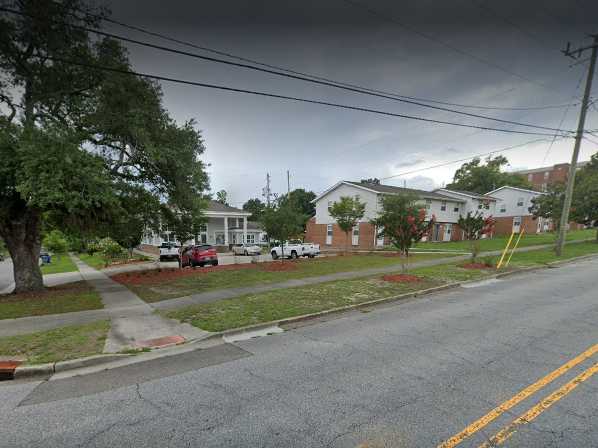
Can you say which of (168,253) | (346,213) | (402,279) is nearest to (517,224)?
(346,213)

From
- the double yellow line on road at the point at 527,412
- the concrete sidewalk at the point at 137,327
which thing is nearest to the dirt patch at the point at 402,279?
the double yellow line on road at the point at 527,412

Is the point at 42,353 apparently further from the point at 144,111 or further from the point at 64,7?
the point at 64,7

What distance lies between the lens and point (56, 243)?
127ft

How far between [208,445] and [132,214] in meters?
11.7

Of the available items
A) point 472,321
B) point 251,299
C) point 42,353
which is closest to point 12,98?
point 42,353

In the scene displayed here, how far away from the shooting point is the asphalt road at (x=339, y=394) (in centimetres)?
278

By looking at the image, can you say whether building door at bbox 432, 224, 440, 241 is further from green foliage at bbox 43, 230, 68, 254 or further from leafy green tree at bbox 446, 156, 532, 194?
green foliage at bbox 43, 230, 68, 254

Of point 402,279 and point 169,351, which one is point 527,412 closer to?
point 169,351

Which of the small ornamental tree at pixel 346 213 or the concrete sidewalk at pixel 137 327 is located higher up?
the small ornamental tree at pixel 346 213

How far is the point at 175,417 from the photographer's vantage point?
312cm

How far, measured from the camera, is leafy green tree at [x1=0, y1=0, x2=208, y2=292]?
24.7ft

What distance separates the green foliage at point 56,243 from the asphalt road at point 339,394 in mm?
45181

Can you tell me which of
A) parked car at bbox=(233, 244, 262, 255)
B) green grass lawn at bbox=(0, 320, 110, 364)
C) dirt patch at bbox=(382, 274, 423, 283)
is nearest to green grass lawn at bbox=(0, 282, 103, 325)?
green grass lawn at bbox=(0, 320, 110, 364)

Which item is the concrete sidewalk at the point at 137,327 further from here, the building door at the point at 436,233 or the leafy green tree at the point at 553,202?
the building door at the point at 436,233
